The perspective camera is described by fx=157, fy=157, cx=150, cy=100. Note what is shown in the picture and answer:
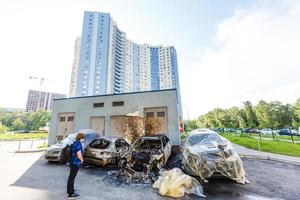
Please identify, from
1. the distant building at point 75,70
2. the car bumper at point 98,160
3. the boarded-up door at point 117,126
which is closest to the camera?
the car bumper at point 98,160

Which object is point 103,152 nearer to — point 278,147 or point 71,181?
point 71,181

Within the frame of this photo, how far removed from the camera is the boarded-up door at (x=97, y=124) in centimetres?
1419

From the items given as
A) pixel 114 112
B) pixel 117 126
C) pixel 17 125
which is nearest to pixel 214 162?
pixel 117 126

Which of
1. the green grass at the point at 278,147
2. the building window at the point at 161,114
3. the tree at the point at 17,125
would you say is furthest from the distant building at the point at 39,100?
the green grass at the point at 278,147

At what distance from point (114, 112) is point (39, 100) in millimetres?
122859

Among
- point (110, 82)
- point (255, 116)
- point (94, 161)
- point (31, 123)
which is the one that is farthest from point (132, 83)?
point (94, 161)

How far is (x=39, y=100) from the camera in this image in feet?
365

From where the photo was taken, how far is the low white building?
41.3 ft

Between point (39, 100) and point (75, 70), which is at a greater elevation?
point (75, 70)

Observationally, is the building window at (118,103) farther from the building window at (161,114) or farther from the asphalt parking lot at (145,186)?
the asphalt parking lot at (145,186)

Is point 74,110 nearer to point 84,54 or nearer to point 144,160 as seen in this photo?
point 144,160

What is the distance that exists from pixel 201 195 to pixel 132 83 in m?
81.6

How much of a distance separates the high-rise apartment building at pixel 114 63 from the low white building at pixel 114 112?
48118mm

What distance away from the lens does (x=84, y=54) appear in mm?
64062
